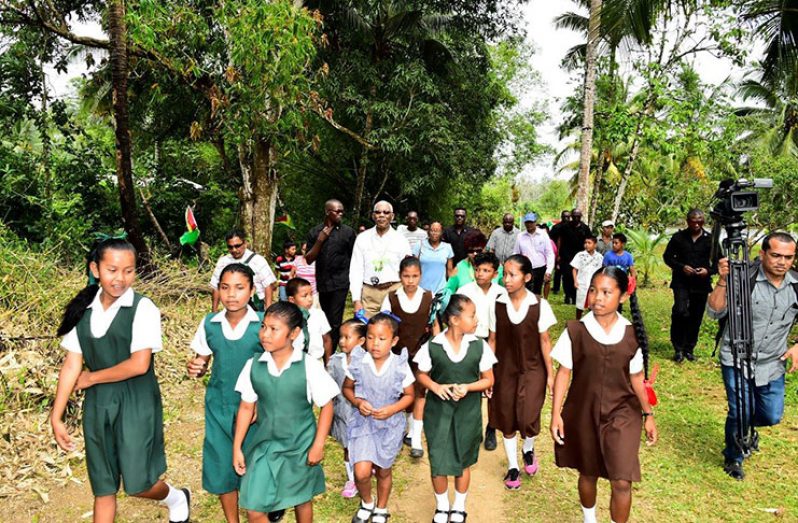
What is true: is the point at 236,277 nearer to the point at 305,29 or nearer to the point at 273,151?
the point at 305,29

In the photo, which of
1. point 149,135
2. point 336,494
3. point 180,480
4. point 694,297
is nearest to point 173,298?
point 180,480

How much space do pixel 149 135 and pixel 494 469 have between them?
12514 millimetres

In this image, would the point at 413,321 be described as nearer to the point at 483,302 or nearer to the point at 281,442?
the point at 483,302

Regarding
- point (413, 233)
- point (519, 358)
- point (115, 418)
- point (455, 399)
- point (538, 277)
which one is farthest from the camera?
point (538, 277)

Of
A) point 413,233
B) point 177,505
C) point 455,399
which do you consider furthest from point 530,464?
A: point 413,233

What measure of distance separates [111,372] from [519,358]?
2587 millimetres

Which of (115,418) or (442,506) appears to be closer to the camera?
(115,418)

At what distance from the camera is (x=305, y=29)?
7.64 metres

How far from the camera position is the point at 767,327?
13.2ft

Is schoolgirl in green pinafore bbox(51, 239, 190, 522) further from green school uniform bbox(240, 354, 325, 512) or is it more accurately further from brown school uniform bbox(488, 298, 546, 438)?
brown school uniform bbox(488, 298, 546, 438)

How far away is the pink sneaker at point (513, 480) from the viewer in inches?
158

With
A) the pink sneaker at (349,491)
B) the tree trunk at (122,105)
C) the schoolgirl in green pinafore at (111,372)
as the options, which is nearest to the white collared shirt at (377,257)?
Answer: the pink sneaker at (349,491)

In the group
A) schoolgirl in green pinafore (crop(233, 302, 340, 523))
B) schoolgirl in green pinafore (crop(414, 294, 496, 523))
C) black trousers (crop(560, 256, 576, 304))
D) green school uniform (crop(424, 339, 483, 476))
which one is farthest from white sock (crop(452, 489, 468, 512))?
black trousers (crop(560, 256, 576, 304))

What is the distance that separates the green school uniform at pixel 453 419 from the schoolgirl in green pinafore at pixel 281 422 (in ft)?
2.43
